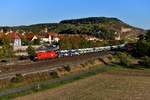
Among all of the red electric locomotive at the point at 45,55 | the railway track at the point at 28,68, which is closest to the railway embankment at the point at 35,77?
the railway track at the point at 28,68

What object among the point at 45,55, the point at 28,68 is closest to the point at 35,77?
the point at 28,68

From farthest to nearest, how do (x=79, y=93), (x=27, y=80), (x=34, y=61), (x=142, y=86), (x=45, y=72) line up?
(x=34, y=61) < (x=45, y=72) < (x=27, y=80) < (x=142, y=86) < (x=79, y=93)

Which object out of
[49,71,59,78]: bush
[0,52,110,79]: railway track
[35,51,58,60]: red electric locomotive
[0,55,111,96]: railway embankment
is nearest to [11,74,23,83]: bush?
[0,55,111,96]: railway embankment

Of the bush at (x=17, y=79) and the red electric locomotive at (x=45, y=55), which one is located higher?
the bush at (x=17, y=79)

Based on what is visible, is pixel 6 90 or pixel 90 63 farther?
pixel 90 63

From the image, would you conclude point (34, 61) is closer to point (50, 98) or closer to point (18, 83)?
point (18, 83)

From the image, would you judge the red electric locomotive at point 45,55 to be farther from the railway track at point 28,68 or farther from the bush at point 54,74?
the bush at point 54,74

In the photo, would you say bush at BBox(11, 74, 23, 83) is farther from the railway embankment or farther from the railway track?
the railway track

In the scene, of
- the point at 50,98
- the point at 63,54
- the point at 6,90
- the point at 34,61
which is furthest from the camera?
the point at 63,54

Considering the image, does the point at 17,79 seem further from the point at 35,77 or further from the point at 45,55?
the point at 45,55

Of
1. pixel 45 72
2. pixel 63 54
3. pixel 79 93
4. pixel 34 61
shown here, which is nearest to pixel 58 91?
pixel 79 93
